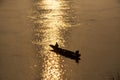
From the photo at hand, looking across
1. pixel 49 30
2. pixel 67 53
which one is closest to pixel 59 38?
pixel 49 30

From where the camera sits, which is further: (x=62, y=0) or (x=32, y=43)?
(x=62, y=0)

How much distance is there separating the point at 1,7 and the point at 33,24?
12439 millimetres

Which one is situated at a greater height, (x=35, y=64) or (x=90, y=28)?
(x=90, y=28)

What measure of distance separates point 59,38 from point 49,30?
321 cm

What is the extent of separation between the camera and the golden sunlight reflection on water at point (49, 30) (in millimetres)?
36125

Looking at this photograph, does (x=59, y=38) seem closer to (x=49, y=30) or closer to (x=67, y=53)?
(x=49, y=30)

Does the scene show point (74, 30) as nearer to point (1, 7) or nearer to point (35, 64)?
point (35, 64)

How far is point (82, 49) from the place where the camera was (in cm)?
4056

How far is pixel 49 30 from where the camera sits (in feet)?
158

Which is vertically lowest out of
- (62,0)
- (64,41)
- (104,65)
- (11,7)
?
(104,65)

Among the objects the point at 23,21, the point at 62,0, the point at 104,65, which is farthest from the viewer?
the point at 62,0

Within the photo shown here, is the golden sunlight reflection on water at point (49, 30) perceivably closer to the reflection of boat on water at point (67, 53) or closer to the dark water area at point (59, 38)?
the dark water area at point (59, 38)

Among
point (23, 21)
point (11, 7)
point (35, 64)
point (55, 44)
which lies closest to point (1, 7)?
point (11, 7)

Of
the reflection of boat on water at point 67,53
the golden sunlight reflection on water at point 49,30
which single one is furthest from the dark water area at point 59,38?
the reflection of boat on water at point 67,53
